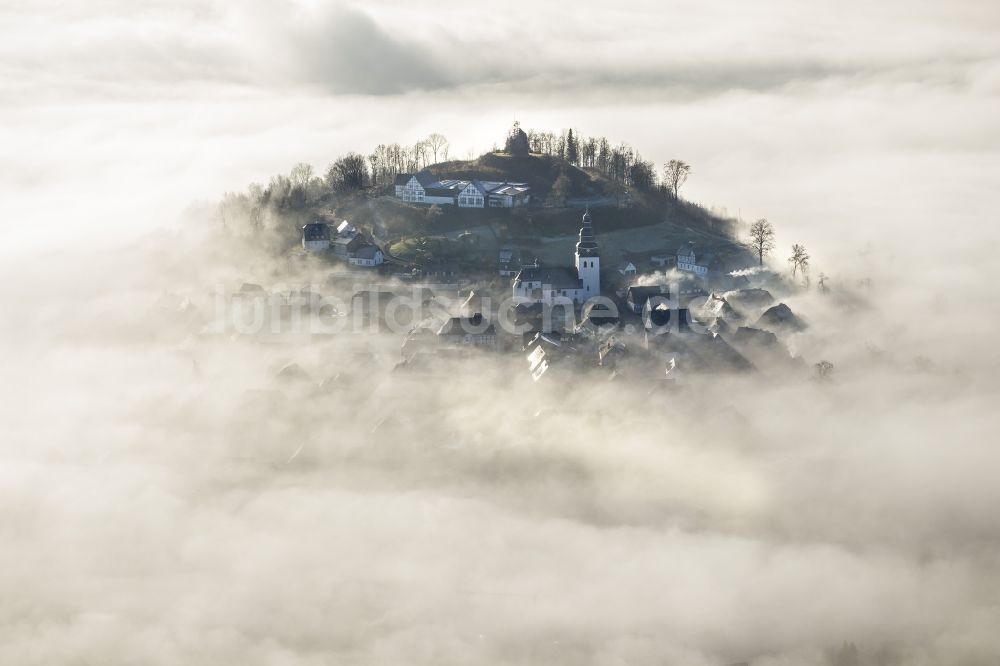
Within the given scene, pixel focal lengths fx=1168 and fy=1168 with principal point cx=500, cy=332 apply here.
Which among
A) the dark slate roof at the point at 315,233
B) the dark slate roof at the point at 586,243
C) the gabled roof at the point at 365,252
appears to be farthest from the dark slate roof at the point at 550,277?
the dark slate roof at the point at 315,233

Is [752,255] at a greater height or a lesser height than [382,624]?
greater

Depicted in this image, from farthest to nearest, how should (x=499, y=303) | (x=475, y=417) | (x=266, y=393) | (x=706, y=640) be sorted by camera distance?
(x=499, y=303) → (x=266, y=393) → (x=475, y=417) → (x=706, y=640)

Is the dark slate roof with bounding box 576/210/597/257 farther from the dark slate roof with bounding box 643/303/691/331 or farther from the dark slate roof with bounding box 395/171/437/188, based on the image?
the dark slate roof with bounding box 395/171/437/188

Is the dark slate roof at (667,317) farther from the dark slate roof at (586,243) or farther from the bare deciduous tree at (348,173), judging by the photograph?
the bare deciduous tree at (348,173)

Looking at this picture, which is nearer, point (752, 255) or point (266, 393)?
point (266, 393)

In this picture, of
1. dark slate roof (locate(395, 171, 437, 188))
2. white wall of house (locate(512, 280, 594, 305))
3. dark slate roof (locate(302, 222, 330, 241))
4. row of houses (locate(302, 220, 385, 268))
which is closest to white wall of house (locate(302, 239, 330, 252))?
row of houses (locate(302, 220, 385, 268))

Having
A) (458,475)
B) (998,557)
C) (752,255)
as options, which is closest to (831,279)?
(752,255)

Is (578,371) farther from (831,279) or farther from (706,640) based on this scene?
(831,279)
